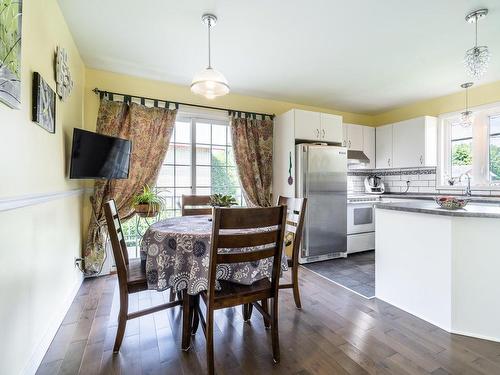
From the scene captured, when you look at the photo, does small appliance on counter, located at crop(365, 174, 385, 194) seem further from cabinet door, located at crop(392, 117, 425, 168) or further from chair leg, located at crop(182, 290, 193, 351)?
chair leg, located at crop(182, 290, 193, 351)

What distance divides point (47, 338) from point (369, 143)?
194 inches

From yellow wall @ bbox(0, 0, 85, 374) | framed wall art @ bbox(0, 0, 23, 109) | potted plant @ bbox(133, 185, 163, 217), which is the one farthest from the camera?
potted plant @ bbox(133, 185, 163, 217)

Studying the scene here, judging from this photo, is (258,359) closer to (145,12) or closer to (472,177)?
(145,12)

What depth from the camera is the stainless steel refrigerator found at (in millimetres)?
3420

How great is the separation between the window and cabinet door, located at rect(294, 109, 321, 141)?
3.32 feet

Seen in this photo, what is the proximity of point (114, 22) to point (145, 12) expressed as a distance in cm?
35

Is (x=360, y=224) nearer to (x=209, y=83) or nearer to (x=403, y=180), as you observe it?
(x=403, y=180)

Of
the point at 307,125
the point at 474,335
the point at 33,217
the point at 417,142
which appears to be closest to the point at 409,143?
the point at 417,142

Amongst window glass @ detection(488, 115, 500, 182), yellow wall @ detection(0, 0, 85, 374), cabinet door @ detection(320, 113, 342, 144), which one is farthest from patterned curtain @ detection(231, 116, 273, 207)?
window glass @ detection(488, 115, 500, 182)

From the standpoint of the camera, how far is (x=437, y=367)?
1.50 metres

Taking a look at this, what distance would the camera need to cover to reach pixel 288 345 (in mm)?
1709

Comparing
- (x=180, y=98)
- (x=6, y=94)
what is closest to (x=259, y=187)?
(x=180, y=98)

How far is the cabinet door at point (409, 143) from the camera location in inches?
152

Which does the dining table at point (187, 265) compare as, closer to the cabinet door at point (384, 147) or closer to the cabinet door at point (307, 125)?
the cabinet door at point (307, 125)
